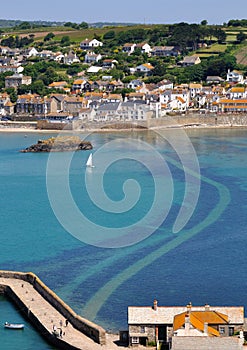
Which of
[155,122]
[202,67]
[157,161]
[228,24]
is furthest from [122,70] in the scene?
[157,161]

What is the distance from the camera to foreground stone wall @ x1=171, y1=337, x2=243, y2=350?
9891 millimetres

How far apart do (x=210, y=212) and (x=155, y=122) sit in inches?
762

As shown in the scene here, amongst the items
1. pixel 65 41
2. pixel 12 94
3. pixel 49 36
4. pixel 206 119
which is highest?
pixel 49 36

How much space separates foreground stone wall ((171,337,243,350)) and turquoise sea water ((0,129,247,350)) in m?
1.93

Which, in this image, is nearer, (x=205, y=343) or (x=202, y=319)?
(x=205, y=343)

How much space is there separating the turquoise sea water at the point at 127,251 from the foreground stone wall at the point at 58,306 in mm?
305

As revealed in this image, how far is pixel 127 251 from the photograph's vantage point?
1572cm

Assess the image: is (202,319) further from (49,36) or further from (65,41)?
(49,36)

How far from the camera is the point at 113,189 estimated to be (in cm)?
2209

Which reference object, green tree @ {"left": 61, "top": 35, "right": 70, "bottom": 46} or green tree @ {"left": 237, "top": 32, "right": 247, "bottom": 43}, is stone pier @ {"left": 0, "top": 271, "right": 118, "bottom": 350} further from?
green tree @ {"left": 61, "top": 35, "right": 70, "bottom": 46}

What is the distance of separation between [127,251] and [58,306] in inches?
141

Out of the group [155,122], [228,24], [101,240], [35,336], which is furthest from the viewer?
[228,24]

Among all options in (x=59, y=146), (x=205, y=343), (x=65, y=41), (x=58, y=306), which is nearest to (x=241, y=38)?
(x=65, y=41)

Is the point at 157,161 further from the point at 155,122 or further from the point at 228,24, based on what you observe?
the point at 228,24
